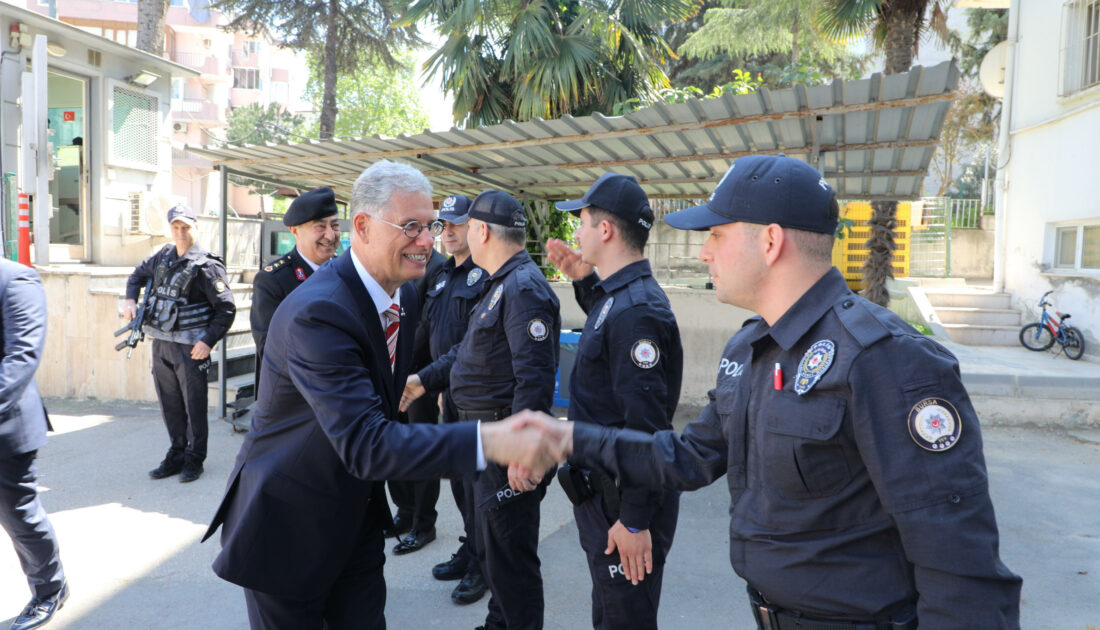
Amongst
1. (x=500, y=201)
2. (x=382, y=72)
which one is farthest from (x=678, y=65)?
(x=500, y=201)

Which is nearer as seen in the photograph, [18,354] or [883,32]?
[18,354]

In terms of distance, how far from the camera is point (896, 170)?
690 centimetres

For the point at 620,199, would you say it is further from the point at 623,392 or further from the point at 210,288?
the point at 210,288

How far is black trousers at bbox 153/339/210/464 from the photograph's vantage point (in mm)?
5676

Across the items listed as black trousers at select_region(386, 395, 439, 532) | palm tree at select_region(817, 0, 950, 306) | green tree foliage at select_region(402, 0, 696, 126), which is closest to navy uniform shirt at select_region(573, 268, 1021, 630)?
black trousers at select_region(386, 395, 439, 532)

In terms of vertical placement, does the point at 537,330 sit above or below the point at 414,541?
above

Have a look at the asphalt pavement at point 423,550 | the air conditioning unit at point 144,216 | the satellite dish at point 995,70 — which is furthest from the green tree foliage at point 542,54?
the asphalt pavement at point 423,550

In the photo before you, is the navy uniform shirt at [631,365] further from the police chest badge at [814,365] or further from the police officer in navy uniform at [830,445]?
the police chest badge at [814,365]

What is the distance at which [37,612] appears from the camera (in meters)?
3.36

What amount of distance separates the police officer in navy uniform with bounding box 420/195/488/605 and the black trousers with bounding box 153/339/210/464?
211 cm

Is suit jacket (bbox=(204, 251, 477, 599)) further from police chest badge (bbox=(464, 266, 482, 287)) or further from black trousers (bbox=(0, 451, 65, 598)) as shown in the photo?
police chest badge (bbox=(464, 266, 482, 287))

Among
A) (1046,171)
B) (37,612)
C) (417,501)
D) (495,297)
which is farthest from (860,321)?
A: (1046,171)

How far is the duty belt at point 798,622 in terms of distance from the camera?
1.40 metres

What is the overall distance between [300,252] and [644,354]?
10.9 ft
